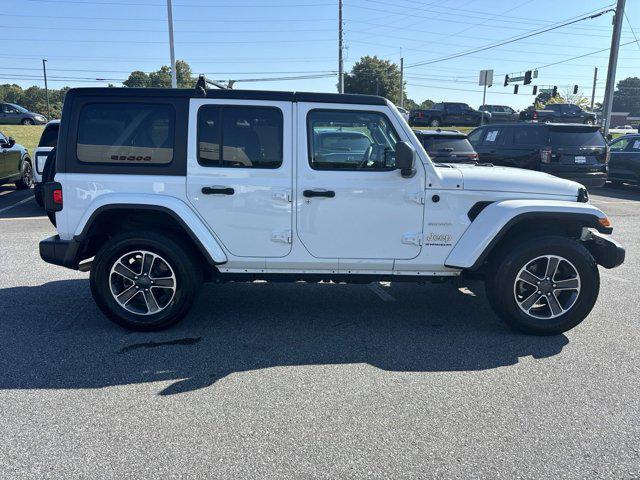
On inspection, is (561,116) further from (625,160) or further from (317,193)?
(317,193)

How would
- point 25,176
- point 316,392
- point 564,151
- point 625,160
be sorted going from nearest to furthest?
1. point 316,392
2. point 564,151
3. point 25,176
4. point 625,160

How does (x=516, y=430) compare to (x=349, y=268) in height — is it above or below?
below

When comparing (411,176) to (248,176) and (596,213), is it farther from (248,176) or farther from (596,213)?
(596,213)

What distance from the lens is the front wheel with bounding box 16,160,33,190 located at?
12.1 meters

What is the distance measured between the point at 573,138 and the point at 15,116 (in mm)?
34312

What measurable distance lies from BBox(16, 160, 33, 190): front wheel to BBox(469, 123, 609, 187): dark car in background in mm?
11844

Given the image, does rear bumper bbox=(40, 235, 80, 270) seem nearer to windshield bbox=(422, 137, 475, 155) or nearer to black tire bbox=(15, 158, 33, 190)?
windshield bbox=(422, 137, 475, 155)

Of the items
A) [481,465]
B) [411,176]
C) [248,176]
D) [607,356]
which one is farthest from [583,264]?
[248,176]

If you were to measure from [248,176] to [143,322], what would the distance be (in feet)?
5.09

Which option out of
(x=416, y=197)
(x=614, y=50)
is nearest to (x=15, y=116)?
(x=614, y=50)

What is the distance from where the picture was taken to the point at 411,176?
4.17 metres

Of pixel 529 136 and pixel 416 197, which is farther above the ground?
pixel 529 136

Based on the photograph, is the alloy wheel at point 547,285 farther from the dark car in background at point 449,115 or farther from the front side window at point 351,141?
the dark car in background at point 449,115

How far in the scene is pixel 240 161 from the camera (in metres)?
4.19
